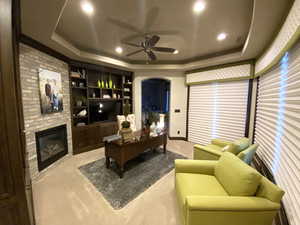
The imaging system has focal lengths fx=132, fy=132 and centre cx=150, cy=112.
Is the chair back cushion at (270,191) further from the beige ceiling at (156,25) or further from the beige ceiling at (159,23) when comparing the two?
the beige ceiling at (159,23)

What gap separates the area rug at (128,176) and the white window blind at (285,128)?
1.73 meters

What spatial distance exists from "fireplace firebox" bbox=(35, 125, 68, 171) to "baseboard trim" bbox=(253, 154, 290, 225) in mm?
3677

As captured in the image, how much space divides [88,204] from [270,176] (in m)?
2.66

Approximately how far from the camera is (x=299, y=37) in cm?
138

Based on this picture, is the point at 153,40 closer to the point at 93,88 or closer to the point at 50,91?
the point at 50,91

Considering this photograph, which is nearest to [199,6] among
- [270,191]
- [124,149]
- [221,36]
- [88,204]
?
[221,36]

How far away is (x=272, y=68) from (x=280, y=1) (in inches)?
51.0

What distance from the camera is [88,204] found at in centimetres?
186

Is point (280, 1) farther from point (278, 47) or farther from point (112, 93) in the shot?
point (112, 93)

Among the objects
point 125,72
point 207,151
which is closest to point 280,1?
point 207,151

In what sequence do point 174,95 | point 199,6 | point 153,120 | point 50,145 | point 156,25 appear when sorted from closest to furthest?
1. point 199,6
2. point 156,25
3. point 50,145
4. point 153,120
5. point 174,95

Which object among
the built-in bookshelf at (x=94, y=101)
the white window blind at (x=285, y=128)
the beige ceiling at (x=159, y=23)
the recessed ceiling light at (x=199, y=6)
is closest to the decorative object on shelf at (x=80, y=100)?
the built-in bookshelf at (x=94, y=101)

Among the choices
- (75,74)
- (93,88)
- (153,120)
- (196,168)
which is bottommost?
(196,168)

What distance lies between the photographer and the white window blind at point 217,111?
3471 millimetres
